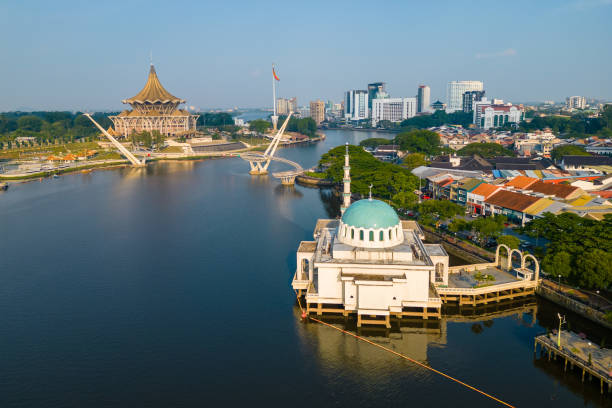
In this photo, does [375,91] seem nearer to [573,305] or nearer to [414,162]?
[414,162]

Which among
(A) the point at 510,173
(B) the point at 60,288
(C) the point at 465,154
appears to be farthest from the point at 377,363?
(C) the point at 465,154

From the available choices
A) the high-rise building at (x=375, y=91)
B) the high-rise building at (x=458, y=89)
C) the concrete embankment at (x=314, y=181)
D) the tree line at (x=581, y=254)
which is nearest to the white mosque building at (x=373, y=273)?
the tree line at (x=581, y=254)

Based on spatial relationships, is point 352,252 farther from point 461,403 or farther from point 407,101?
point 407,101

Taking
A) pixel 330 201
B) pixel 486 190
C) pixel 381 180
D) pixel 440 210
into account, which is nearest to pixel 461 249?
pixel 440 210

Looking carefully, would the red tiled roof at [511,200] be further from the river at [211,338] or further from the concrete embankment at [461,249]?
the river at [211,338]

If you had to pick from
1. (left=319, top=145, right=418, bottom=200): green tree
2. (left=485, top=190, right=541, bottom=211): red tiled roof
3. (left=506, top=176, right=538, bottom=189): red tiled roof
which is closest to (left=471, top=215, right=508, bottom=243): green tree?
(left=485, top=190, right=541, bottom=211): red tiled roof
